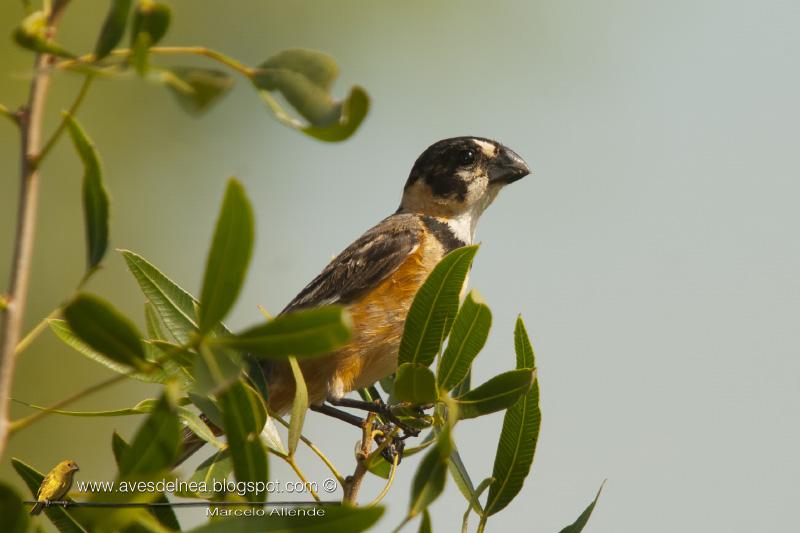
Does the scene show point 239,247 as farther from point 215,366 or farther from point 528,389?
point 528,389

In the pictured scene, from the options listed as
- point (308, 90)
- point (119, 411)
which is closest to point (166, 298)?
point (119, 411)

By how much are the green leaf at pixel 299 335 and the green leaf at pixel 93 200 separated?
1.10 ft

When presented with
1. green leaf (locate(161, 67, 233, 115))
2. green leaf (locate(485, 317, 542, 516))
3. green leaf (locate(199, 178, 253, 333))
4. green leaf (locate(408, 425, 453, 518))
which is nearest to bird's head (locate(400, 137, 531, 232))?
green leaf (locate(485, 317, 542, 516))

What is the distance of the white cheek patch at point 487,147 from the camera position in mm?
5629

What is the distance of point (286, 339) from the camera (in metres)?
1.46

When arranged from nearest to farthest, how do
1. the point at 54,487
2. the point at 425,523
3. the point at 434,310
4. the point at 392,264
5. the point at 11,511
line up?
the point at 11,511, the point at 425,523, the point at 54,487, the point at 434,310, the point at 392,264

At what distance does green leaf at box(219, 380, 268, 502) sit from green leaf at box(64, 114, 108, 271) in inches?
11.9

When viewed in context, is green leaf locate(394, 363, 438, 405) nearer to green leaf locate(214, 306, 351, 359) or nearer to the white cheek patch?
green leaf locate(214, 306, 351, 359)

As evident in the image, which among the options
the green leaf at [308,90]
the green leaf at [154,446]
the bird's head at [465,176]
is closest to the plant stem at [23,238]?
the green leaf at [154,446]

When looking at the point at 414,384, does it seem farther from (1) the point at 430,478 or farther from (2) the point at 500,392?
(1) the point at 430,478

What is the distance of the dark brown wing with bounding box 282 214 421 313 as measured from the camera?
4719mm

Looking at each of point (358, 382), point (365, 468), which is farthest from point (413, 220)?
point (365, 468)

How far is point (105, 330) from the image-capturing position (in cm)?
142

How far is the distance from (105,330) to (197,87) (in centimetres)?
40
